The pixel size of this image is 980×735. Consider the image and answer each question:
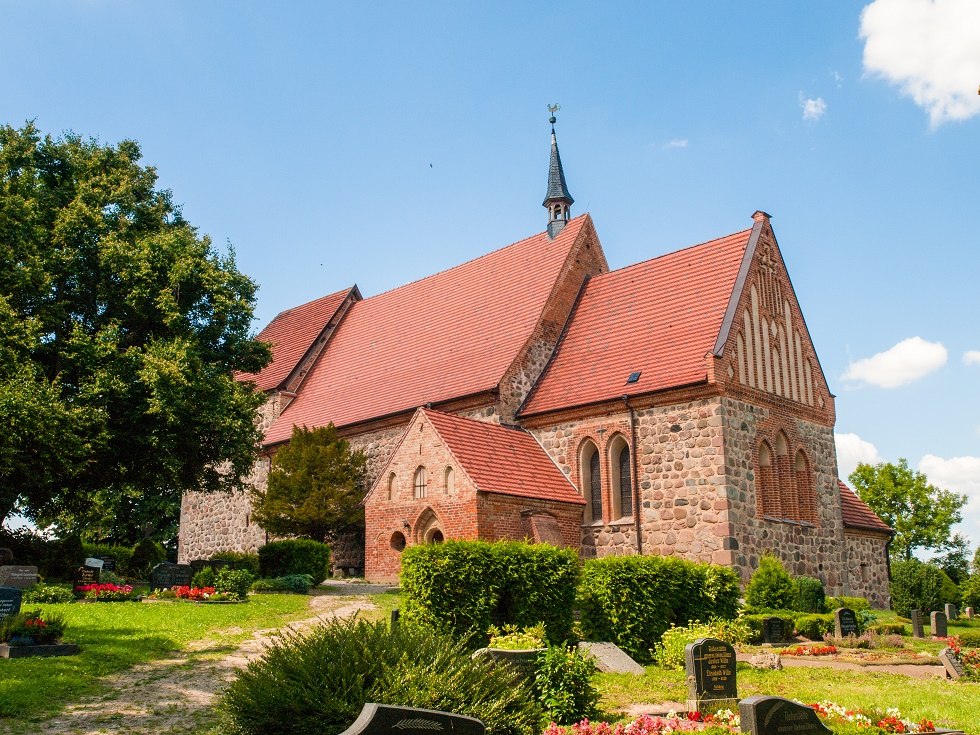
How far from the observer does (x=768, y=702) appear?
780cm

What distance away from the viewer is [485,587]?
1421 cm

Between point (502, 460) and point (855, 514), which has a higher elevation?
point (502, 460)

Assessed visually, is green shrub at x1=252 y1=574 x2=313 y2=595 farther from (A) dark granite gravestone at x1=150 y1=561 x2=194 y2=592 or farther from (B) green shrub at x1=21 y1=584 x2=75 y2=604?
(B) green shrub at x1=21 y1=584 x2=75 y2=604

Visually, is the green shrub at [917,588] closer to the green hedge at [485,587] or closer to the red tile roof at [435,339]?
the red tile roof at [435,339]

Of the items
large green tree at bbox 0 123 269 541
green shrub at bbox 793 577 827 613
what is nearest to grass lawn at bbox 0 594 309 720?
large green tree at bbox 0 123 269 541

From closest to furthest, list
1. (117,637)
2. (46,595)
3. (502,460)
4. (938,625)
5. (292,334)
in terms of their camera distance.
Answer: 1. (117,637)
2. (46,595)
3. (938,625)
4. (502,460)
5. (292,334)

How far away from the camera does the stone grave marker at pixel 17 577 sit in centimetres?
1731

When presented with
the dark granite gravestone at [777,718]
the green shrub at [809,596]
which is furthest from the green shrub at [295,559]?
the dark granite gravestone at [777,718]

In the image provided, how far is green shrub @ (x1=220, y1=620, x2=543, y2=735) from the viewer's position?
7.31 metres

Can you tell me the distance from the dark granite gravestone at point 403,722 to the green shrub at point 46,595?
13394 millimetres

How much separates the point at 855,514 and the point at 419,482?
13.2m

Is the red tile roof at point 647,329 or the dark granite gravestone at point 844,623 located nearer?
the dark granite gravestone at point 844,623

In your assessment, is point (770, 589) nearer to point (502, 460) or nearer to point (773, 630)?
point (773, 630)

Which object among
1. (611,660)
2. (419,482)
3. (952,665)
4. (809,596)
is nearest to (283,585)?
(419,482)
